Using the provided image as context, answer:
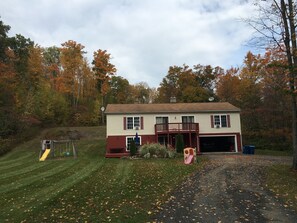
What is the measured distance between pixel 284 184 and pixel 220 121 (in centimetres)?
1562

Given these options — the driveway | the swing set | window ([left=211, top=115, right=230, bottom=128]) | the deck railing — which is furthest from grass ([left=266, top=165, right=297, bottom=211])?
the swing set

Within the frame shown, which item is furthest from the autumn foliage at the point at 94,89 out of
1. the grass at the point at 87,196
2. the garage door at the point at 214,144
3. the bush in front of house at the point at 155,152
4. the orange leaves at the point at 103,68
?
the grass at the point at 87,196

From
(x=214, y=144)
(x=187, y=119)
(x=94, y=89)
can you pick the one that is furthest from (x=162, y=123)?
(x=94, y=89)

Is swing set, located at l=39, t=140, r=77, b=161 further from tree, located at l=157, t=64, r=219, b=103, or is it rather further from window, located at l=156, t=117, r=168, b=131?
tree, located at l=157, t=64, r=219, b=103

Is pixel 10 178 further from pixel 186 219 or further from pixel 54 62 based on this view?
pixel 54 62

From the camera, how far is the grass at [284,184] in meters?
7.24

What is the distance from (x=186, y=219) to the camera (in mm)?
5621

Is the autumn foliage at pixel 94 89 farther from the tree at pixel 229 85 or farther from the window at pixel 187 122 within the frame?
the window at pixel 187 122

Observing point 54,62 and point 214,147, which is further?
point 54,62

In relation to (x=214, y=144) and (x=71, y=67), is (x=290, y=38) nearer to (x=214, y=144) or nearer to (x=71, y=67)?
(x=214, y=144)

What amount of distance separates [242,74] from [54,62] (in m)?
34.1

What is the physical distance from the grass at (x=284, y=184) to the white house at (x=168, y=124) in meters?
12.0

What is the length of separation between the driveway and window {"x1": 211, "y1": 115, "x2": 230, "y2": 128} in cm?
1426

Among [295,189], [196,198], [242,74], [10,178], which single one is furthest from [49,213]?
[242,74]
